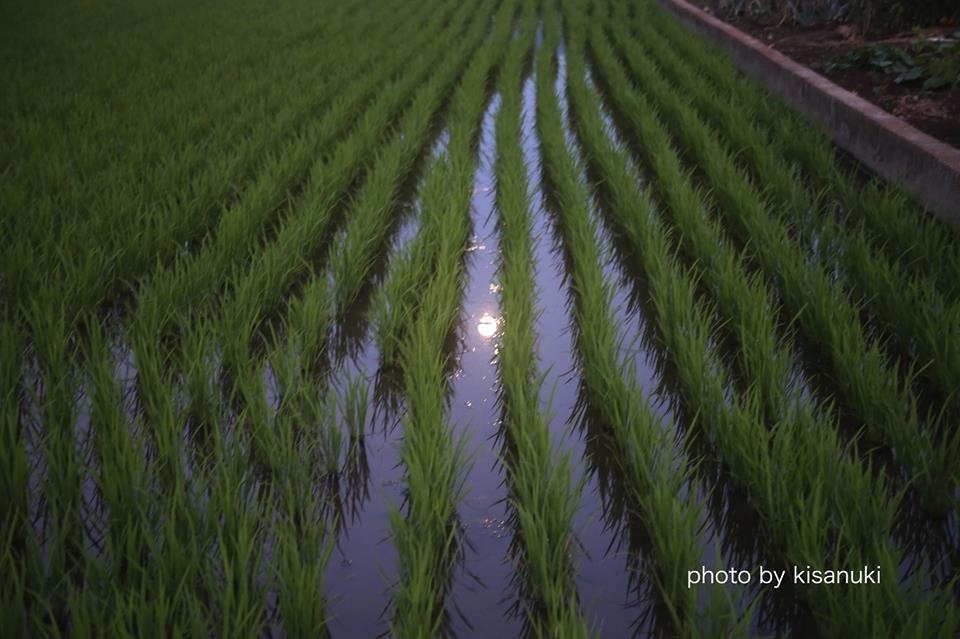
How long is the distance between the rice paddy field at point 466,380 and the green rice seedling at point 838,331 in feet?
0.04

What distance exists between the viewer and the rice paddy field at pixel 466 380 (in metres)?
1.64

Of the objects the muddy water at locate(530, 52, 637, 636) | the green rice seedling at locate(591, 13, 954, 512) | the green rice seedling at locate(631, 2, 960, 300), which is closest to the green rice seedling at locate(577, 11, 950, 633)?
the green rice seedling at locate(591, 13, 954, 512)

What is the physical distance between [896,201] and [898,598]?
2187 millimetres

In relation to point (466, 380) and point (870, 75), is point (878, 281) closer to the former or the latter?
point (466, 380)

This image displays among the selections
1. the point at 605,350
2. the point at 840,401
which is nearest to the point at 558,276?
the point at 605,350

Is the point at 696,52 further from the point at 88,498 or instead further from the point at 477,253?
the point at 88,498

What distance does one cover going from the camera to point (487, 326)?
9.50ft

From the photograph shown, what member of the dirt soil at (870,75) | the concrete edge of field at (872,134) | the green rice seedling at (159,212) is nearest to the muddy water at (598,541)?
the green rice seedling at (159,212)

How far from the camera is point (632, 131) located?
5129mm

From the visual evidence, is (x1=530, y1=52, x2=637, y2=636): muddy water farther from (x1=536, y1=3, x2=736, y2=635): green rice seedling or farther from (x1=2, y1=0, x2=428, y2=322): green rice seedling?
(x1=2, y1=0, x2=428, y2=322): green rice seedling

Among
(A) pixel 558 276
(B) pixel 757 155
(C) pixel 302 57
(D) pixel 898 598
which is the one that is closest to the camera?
(D) pixel 898 598

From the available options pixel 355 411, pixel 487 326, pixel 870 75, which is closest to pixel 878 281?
pixel 487 326

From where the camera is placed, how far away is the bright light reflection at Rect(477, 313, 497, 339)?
2842 mm

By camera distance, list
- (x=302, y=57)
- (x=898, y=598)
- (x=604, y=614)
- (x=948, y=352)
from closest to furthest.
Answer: (x=898, y=598) < (x=604, y=614) < (x=948, y=352) < (x=302, y=57)
